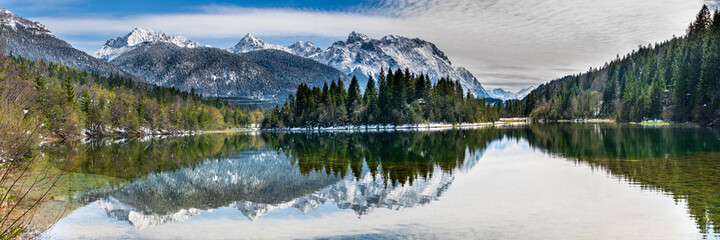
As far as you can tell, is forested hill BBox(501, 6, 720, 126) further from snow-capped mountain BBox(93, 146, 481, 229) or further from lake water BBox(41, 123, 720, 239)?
snow-capped mountain BBox(93, 146, 481, 229)

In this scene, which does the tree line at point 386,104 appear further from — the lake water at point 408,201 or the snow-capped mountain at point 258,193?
the snow-capped mountain at point 258,193

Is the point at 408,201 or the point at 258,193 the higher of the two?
the point at 408,201

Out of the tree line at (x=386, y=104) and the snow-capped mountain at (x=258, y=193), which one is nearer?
the snow-capped mountain at (x=258, y=193)

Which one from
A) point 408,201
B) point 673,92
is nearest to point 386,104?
point 673,92

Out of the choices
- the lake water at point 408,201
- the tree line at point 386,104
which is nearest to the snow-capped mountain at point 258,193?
the lake water at point 408,201

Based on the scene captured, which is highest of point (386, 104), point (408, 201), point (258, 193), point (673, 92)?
point (673, 92)

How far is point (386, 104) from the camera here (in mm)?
126312

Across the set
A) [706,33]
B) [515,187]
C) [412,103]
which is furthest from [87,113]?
[706,33]

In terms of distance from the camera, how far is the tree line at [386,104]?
12550 cm

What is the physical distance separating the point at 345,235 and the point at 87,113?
11289cm

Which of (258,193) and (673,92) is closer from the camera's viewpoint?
(258,193)

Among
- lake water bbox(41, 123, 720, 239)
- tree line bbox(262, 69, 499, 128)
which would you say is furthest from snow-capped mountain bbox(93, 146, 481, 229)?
tree line bbox(262, 69, 499, 128)

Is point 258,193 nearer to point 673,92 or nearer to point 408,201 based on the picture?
point 408,201

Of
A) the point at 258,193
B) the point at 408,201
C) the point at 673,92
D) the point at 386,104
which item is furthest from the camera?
the point at 386,104
